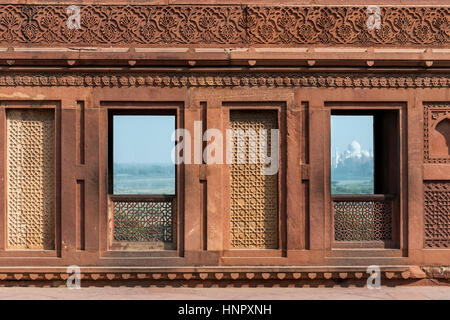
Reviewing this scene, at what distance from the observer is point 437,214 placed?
654 cm

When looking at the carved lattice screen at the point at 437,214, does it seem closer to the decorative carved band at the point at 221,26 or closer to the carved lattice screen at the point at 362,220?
the carved lattice screen at the point at 362,220

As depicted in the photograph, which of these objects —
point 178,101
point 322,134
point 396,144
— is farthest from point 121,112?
point 396,144

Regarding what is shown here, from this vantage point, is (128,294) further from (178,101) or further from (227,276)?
(178,101)

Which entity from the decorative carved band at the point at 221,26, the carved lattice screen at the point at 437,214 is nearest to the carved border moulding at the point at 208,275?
the carved lattice screen at the point at 437,214

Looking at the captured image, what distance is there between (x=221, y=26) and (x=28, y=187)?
3261 mm

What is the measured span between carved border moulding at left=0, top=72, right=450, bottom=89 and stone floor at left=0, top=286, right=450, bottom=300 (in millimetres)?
2585

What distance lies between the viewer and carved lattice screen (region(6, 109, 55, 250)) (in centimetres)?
650

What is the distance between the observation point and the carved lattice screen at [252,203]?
6.55 metres

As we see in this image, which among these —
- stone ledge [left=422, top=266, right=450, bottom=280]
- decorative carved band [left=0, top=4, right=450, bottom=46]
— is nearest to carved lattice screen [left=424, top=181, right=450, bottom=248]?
stone ledge [left=422, top=266, right=450, bottom=280]

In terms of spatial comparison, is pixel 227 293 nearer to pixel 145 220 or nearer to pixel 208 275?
pixel 208 275

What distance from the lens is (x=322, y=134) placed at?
6.49 m

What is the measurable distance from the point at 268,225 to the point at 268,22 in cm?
263

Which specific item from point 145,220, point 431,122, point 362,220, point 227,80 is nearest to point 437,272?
point 362,220

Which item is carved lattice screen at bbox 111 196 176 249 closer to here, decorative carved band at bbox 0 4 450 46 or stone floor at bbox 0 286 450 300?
stone floor at bbox 0 286 450 300
